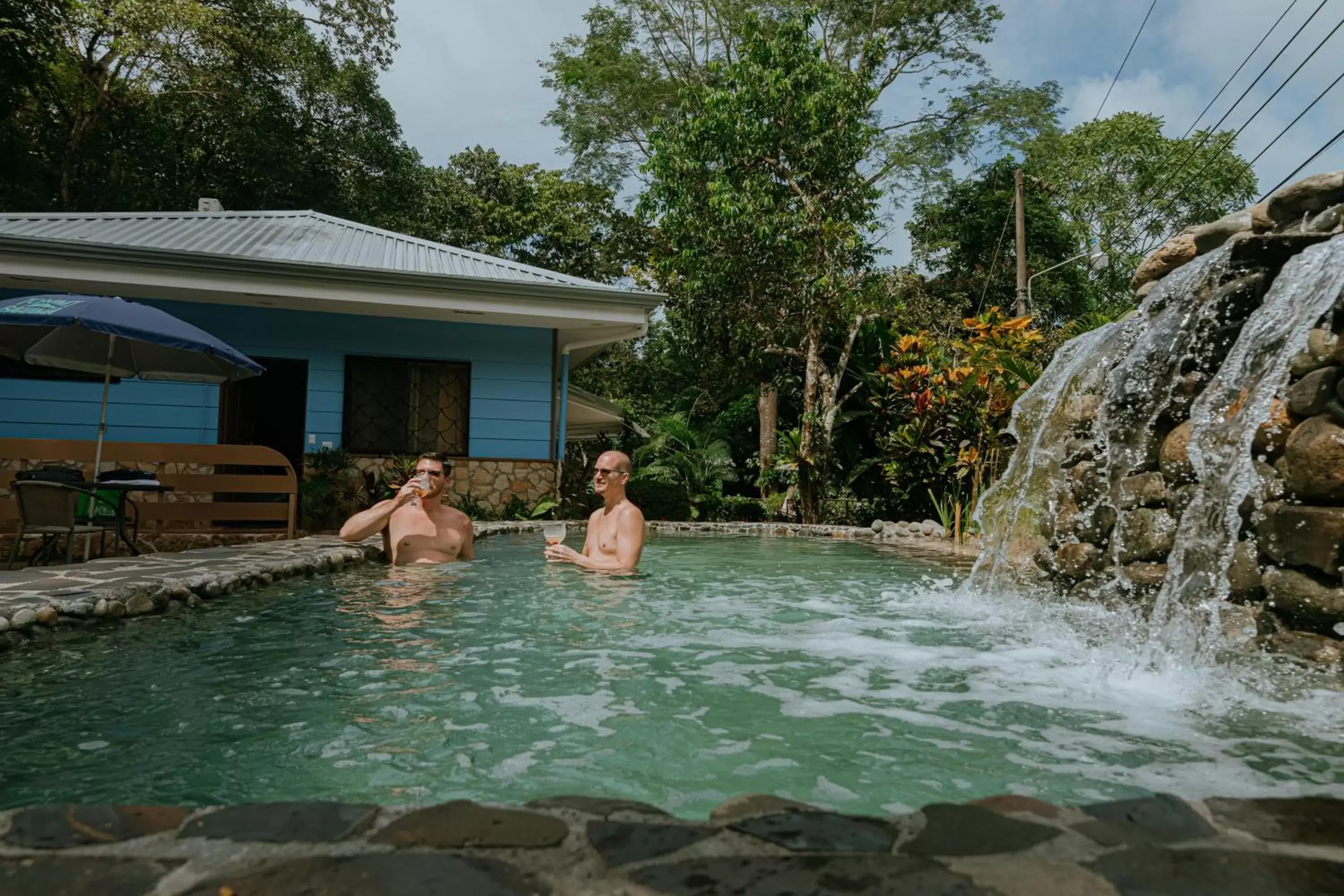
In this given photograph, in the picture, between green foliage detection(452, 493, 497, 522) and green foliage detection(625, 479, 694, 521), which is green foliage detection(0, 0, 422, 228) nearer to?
green foliage detection(452, 493, 497, 522)

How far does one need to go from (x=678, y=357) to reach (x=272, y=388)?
8.46 m

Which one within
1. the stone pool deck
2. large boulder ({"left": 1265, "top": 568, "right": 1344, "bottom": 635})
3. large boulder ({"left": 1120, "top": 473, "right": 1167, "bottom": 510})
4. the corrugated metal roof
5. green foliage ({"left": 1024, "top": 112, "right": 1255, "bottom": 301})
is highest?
green foliage ({"left": 1024, "top": 112, "right": 1255, "bottom": 301})

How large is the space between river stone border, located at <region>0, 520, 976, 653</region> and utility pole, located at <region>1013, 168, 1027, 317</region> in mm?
13563

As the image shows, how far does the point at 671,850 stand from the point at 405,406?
37.6ft

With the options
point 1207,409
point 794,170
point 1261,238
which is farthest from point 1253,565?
point 794,170

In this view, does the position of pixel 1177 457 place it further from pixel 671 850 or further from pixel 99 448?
pixel 99 448

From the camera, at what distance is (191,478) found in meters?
8.40

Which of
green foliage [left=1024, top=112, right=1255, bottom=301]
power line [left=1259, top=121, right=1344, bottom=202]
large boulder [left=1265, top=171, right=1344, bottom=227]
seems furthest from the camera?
green foliage [left=1024, top=112, right=1255, bottom=301]

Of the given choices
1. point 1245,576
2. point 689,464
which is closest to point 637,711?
point 1245,576

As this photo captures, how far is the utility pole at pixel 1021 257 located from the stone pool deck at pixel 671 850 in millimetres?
15737

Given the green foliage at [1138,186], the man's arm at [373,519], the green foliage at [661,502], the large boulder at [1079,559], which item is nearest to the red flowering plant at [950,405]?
the green foliage at [661,502]

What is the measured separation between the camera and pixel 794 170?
14453 millimetres

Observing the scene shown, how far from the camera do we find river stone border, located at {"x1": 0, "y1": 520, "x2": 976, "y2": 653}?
3896 millimetres

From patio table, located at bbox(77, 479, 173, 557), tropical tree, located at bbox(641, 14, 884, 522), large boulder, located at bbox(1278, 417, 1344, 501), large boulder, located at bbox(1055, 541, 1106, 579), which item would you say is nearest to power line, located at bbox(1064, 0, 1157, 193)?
tropical tree, located at bbox(641, 14, 884, 522)
